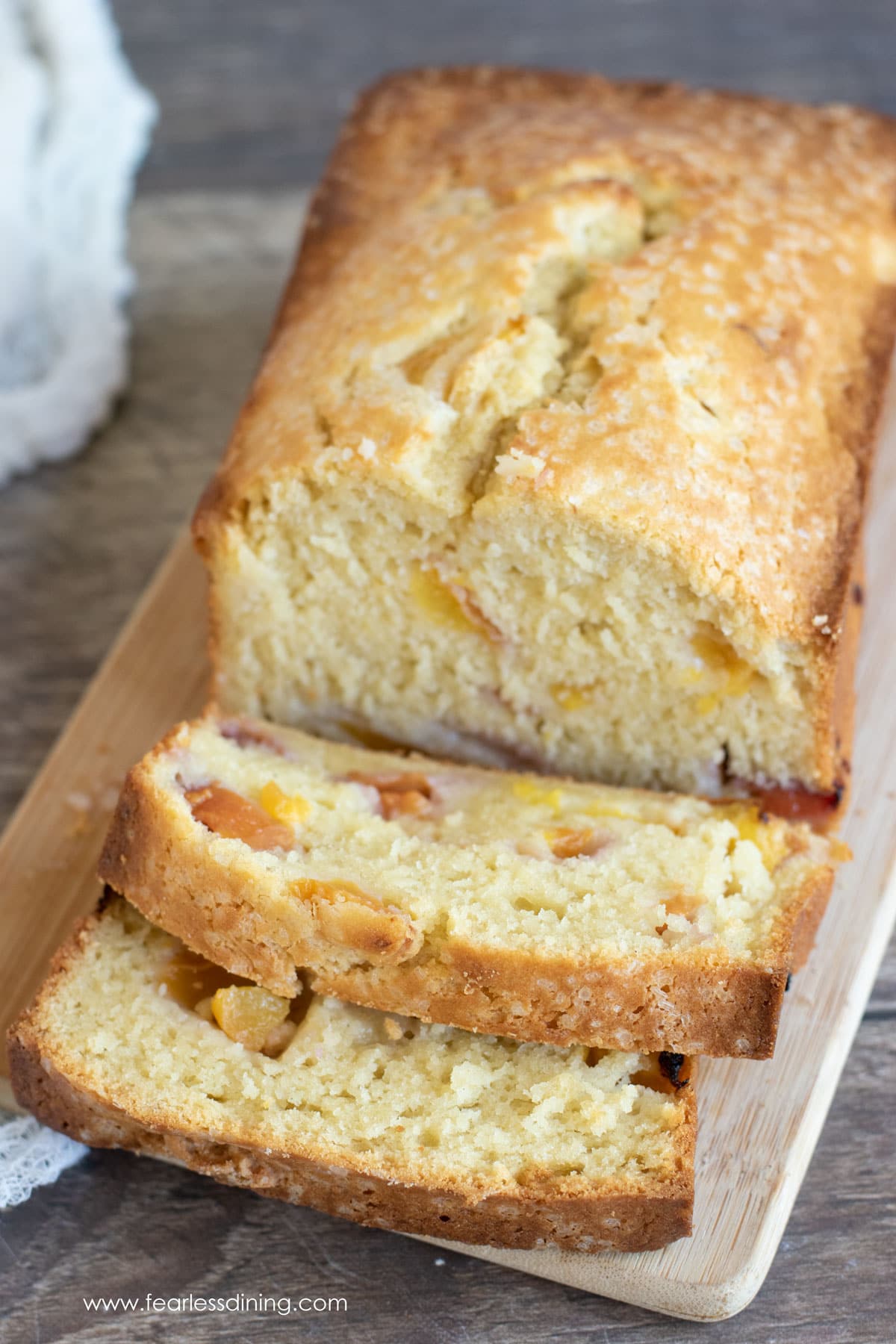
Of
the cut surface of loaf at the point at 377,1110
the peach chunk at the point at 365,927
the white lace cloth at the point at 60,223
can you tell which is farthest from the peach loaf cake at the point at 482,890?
the white lace cloth at the point at 60,223

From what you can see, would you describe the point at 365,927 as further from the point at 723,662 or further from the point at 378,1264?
the point at 723,662

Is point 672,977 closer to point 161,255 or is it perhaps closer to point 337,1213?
point 337,1213

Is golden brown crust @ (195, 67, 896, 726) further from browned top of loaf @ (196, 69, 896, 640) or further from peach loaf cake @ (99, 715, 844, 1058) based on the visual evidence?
peach loaf cake @ (99, 715, 844, 1058)

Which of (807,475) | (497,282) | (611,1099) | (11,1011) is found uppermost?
(497,282)

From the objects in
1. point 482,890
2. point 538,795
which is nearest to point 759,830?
point 538,795

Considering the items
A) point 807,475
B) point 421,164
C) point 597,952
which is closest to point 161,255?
point 421,164
